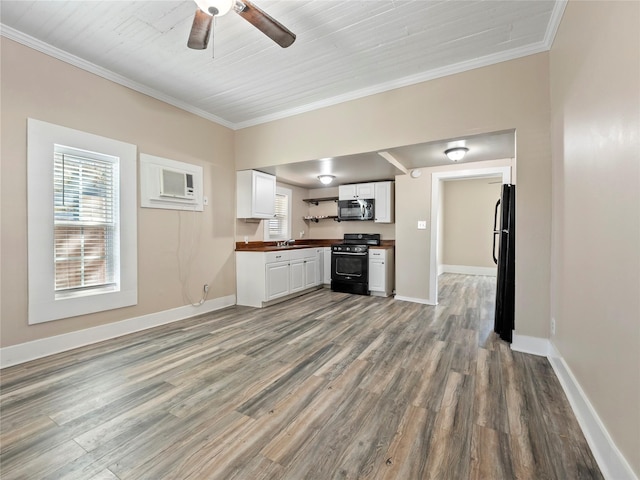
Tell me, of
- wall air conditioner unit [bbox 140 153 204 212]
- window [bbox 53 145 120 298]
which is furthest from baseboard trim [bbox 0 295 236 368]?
wall air conditioner unit [bbox 140 153 204 212]

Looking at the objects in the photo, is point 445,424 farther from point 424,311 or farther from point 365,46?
point 365,46

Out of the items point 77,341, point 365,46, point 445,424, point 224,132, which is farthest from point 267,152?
point 445,424

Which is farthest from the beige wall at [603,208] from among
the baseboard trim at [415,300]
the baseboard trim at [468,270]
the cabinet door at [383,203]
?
the baseboard trim at [468,270]

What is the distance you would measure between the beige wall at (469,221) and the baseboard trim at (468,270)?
9cm

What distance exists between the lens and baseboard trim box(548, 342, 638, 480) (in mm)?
1164

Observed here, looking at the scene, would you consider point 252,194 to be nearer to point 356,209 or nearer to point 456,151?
point 356,209

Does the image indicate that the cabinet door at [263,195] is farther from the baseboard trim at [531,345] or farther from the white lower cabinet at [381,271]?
the baseboard trim at [531,345]

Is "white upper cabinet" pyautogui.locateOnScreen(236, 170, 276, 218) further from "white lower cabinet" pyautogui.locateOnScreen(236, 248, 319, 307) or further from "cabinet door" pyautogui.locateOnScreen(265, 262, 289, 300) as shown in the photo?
"cabinet door" pyautogui.locateOnScreen(265, 262, 289, 300)

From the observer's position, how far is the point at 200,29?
6.39ft

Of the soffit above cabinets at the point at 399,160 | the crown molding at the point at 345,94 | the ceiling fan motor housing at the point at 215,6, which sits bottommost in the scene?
the soffit above cabinets at the point at 399,160

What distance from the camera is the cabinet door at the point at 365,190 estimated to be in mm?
5398

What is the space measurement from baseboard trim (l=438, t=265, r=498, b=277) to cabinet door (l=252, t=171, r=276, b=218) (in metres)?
5.27

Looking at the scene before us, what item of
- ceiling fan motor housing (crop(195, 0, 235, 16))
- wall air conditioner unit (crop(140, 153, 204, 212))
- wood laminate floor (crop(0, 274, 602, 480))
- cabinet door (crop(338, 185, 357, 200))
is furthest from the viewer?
cabinet door (crop(338, 185, 357, 200))

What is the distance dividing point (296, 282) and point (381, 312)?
1.63m
